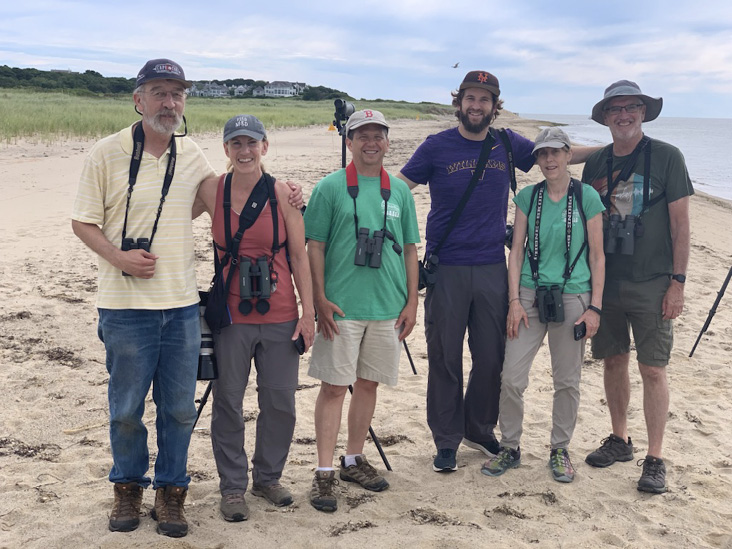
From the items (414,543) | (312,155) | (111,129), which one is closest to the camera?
(414,543)

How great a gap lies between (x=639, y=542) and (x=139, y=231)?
280cm

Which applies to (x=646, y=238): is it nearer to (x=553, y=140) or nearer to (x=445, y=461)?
(x=553, y=140)

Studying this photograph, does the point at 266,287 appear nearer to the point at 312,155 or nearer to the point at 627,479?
the point at 627,479

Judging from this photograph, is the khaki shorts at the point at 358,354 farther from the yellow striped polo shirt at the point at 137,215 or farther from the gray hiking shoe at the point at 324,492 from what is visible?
the yellow striped polo shirt at the point at 137,215

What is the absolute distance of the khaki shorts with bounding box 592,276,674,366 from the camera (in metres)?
3.83

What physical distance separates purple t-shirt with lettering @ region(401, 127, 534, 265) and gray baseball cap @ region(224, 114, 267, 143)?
112 centimetres

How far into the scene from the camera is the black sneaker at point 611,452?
4.03 m

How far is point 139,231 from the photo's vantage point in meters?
2.94

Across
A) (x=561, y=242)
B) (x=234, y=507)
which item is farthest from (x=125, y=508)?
(x=561, y=242)

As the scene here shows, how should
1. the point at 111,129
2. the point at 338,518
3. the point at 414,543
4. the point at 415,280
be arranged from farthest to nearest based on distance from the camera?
the point at 111,129, the point at 415,280, the point at 338,518, the point at 414,543

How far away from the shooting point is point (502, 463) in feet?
12.9

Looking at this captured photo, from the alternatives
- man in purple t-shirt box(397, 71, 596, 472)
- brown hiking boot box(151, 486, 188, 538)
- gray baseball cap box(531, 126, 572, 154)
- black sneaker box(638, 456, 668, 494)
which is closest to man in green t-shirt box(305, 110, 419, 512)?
man in purple t-shirt box(397, 71, 596, 472)

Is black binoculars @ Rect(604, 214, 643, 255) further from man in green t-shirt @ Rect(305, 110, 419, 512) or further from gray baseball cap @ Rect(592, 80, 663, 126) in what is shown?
man in green t-shirt @ Rect(305, 110, 419, 512)

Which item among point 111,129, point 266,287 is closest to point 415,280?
point 266,287
